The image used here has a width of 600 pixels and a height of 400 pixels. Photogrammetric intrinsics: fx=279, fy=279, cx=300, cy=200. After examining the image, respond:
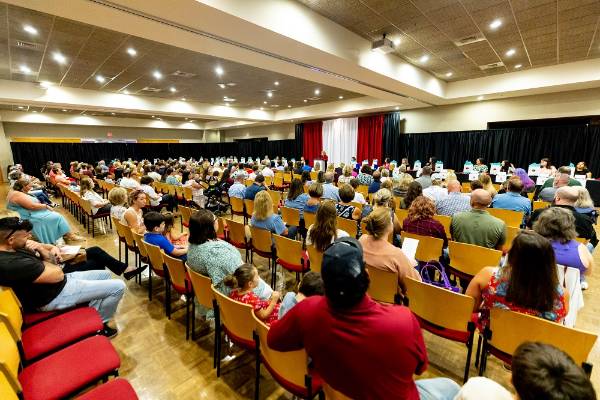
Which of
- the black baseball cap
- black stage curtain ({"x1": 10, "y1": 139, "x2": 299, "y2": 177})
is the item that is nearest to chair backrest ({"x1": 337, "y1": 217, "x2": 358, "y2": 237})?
the black baseball cap

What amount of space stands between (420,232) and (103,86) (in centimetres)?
1069

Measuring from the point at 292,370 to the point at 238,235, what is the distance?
8.39 ft

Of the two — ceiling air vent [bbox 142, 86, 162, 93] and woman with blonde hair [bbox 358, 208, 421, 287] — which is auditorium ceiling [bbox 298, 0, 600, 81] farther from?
ceiling air vent [bbox 142, 86, 162, 93]

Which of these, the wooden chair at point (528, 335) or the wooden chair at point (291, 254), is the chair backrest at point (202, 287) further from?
the wooden chair at point (528, 335)

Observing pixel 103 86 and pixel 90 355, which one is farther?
pixel 103 86

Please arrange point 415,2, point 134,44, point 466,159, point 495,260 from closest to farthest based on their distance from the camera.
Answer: point 495,260 → point 415,2 → point 134,44 → point 466,159

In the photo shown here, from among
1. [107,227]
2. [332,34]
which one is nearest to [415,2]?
[332,34]

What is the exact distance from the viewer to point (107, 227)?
6.33 metres

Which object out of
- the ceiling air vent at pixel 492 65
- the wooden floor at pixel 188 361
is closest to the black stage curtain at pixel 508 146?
the ceiling air vent at pixel 492 65

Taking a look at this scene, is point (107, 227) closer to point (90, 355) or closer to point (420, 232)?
point (90, 355)

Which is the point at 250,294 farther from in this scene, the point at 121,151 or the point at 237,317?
the point at 121,151

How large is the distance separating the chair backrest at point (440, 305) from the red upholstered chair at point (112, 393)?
1845 mm

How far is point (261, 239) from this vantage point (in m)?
3.50

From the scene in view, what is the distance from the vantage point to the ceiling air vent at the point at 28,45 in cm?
532
